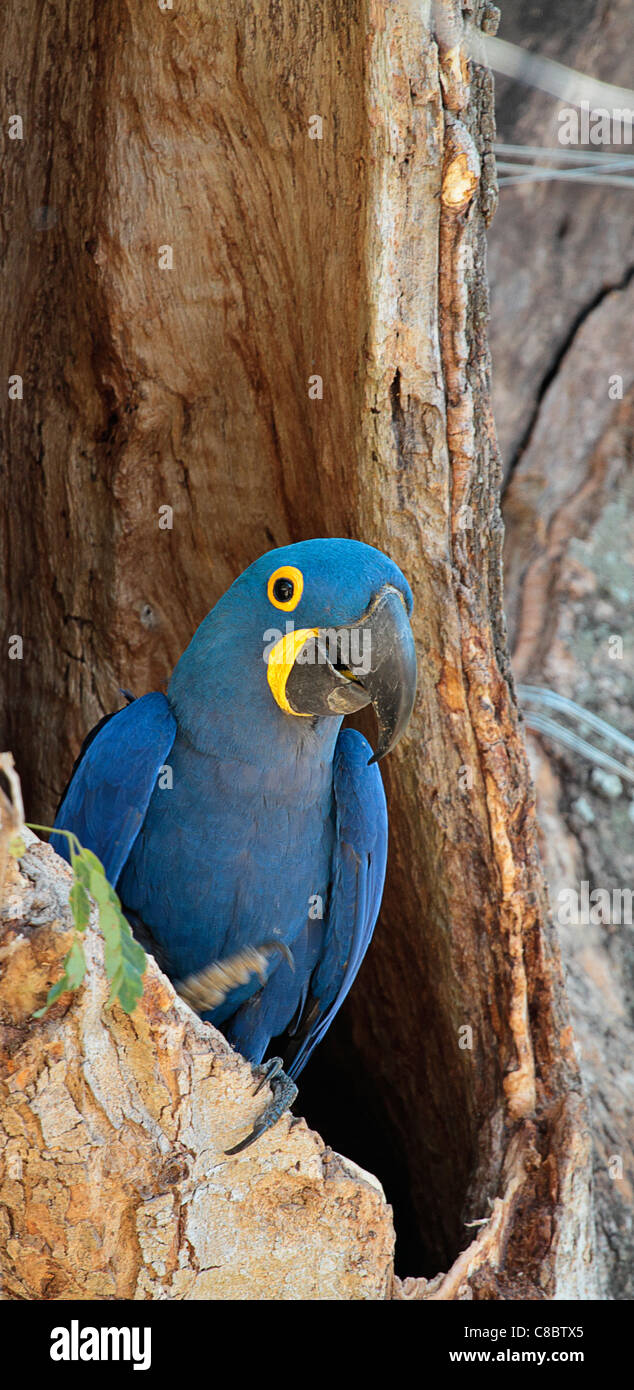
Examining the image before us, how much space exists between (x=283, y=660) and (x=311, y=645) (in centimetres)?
8

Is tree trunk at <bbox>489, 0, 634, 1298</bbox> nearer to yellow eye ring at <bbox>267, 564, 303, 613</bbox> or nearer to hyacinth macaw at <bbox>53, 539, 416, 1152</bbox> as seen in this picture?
hyacinth macaw at <bbox>53, 539, 416, 1152</bbox>

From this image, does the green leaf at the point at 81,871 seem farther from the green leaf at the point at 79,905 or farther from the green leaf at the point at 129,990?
the green leaf at the point at 129,990

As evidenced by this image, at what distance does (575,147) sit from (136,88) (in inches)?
78.9

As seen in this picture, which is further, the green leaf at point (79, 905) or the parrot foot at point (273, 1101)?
the parrot foot at point (273, 1101)

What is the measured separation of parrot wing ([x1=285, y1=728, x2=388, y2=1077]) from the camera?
A: 261 cm

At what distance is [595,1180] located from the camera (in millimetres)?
3354

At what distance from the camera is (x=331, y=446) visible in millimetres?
2832

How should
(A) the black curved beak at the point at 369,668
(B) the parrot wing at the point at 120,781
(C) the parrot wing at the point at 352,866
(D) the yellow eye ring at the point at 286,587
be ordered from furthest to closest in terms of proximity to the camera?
(C) the parrot wing at the point at 352,866
(B) the parrot wing at the point at 120,781
(D) the yellow eye ring at the point at 286,587
(A) the black curved beak at the point at 369,668

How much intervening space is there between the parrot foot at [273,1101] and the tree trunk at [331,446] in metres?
0.26

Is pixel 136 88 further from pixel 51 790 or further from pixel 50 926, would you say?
pixel 50 926

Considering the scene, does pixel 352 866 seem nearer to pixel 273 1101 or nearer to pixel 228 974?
pixel 228 974

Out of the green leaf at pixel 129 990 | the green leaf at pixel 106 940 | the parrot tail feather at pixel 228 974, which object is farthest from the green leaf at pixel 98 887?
the parrot tail feather at pixel 228 974

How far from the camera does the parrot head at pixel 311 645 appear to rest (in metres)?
2.17
